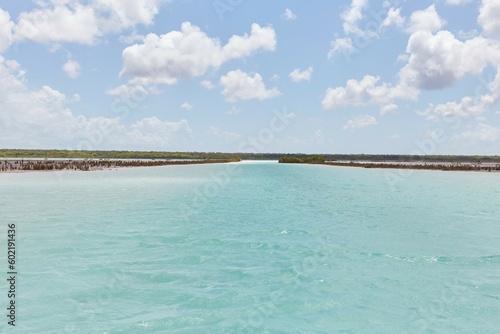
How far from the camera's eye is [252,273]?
11867mm

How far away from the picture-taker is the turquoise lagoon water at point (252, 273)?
859 cm

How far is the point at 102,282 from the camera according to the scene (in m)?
10.8

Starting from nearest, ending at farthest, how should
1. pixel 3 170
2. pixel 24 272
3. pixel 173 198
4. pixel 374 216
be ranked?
pixel 24 272 < pixel 374 216 < pixel 173 198 < pixel 3 170

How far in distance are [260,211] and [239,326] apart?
16891 millimetres

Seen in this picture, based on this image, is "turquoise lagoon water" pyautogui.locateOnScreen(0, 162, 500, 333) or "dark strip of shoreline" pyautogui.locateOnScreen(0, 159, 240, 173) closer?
"turquoise lagoon water" pyautogui.locateOnScreen(0, 162, 500, 333)

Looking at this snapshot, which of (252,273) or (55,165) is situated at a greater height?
(55,165)

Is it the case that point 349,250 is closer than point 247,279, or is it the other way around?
point 247,279

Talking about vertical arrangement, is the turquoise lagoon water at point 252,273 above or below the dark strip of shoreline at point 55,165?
below

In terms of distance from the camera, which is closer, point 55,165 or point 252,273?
point 252,273

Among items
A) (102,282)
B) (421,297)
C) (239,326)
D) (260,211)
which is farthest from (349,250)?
(260,211)

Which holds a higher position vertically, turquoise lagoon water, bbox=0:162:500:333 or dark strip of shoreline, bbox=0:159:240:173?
dark strip of shoreline, bbox=0:159:240:173

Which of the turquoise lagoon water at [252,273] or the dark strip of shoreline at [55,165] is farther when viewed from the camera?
the dark strip of shoreline at [55,165]

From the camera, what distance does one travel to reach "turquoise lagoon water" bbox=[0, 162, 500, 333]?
8.59 m

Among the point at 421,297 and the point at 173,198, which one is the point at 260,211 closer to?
the point at 173,198
